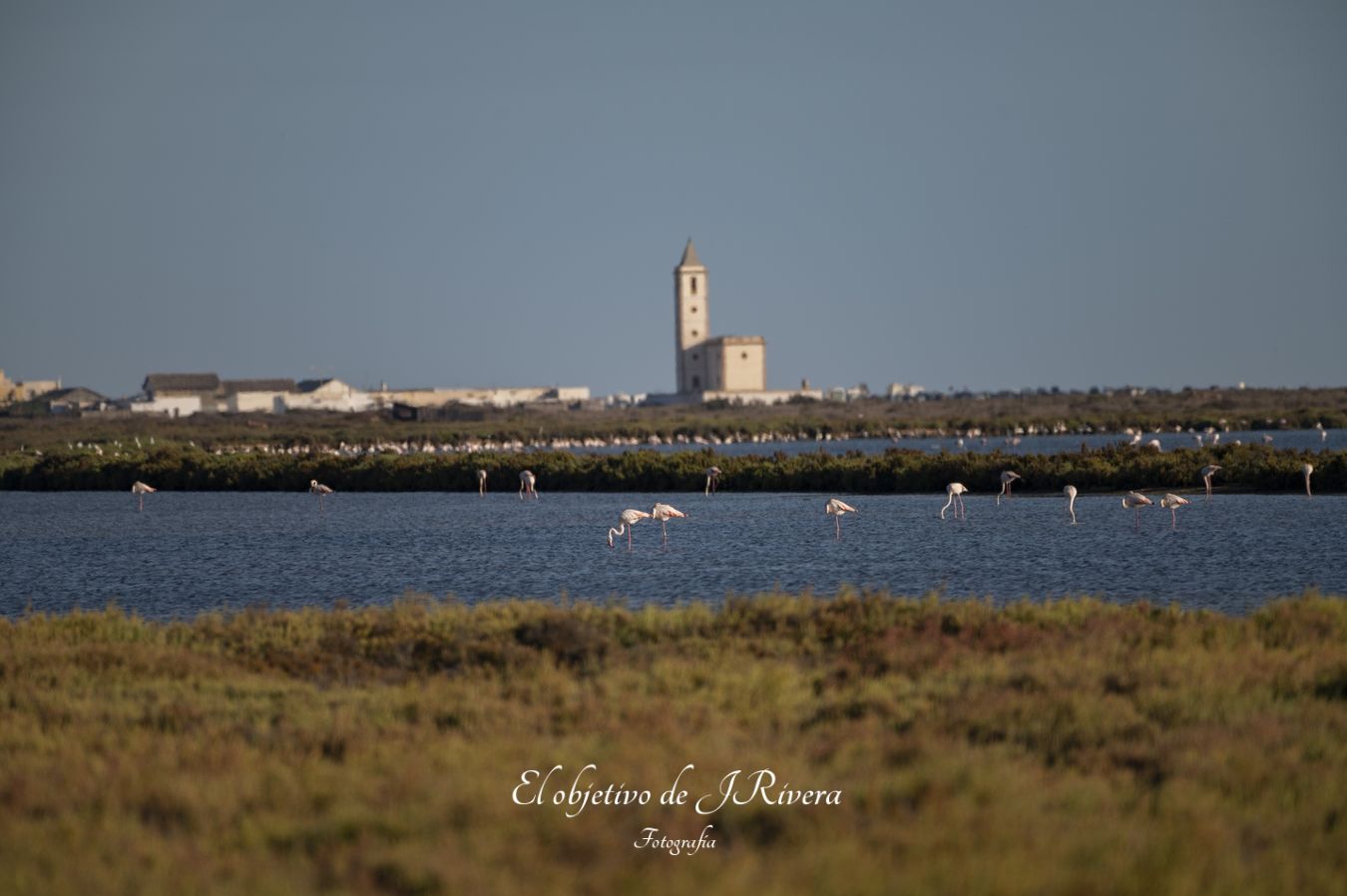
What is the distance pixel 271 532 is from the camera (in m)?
34.4

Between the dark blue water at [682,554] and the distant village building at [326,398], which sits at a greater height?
the distant village building at [326,398]

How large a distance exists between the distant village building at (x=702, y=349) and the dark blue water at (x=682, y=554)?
92.0 meters

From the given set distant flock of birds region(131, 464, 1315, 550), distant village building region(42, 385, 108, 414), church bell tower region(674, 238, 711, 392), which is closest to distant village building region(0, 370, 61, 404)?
distant village building region(42, 385, 108, 414)

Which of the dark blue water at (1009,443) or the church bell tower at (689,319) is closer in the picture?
the dark blue water at (1009,443)

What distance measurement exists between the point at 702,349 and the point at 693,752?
12825 centimetres

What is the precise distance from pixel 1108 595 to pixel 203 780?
1347 cm

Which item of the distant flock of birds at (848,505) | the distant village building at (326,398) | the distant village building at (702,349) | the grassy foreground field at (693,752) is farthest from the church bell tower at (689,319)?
the grassy foreground field at (693,752)

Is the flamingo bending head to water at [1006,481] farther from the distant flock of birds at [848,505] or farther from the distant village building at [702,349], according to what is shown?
the distant village building at [702,349]

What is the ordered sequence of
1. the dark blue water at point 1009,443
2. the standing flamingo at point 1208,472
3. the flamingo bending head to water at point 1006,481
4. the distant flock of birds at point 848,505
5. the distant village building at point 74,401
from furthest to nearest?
the distant village building at point 74,401 → the dark blue water at point 1009,443 → the flamingo bending head to water at point 1006,481 → the standing flamingo at point 1208,472 → the distant flock of birds at point 848,505

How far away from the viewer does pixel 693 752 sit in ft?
32.0

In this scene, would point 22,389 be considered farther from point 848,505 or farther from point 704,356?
point 848,505

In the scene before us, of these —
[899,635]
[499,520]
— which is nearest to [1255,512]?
[499,520]

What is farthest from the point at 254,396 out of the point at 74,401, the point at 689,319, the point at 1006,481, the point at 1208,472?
the point at 1208,472

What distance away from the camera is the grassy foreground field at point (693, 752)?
7832 mm
